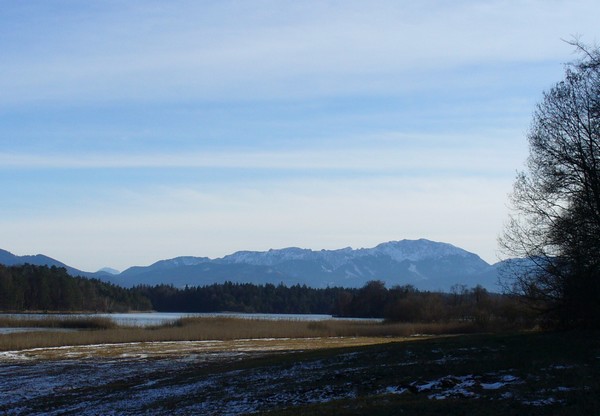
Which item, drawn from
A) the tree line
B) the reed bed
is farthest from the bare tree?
the tree line

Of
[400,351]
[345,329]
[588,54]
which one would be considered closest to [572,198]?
[588,54]

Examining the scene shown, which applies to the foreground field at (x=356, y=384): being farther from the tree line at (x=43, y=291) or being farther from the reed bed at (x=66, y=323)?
the tree line at (x=43, y=291)

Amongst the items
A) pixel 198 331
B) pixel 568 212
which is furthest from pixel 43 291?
pixel 568 212

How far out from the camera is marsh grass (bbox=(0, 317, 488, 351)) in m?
58.8

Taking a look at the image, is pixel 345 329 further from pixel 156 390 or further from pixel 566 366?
pixel 566 366

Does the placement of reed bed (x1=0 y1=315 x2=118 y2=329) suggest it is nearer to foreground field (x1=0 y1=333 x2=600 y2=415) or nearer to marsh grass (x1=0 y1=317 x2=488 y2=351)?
marsh grass (x1=0 y1=317 x2=488 y2=351)

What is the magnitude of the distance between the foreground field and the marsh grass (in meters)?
20.2

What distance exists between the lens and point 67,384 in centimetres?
3189

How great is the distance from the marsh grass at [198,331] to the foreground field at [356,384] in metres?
20.2

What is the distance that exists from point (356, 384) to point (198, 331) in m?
49.5

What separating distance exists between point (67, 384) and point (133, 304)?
17245cm

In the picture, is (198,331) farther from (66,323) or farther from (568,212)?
(568,212)

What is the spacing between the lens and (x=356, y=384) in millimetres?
22500

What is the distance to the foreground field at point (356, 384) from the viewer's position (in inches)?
661
